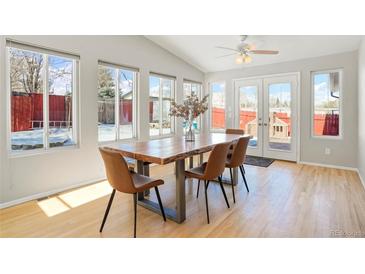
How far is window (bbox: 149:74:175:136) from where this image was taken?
4.95 meters

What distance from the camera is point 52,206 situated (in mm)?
2736

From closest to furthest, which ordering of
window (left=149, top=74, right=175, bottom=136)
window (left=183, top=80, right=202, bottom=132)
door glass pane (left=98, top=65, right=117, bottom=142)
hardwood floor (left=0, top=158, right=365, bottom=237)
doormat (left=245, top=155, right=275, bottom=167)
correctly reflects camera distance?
hardwood floor (left=0, top=158, right=365, bottom=237), door glass pane (left=98, top=65, right=117, bottom=142), doormat (left=245, top=155, right=275, bottom=167), window (left=149, top=74, right=175, bottom=136), window (left=183, top=80, right=202, bottom=132)

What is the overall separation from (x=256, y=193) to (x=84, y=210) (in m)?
2.30

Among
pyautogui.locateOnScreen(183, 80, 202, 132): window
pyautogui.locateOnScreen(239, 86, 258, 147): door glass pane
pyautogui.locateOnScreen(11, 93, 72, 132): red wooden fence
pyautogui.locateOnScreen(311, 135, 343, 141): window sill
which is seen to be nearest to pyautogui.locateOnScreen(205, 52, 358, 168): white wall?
pyautogui.locateOnScreen(311, 135, 343, 141): window sill

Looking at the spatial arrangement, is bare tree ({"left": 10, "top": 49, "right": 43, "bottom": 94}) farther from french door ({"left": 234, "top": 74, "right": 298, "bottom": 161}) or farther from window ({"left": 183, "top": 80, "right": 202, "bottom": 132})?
french door ({"left": 234, "top": 74, "right": 298, "bottom": 161})

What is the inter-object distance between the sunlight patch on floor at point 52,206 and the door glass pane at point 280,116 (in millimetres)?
4632

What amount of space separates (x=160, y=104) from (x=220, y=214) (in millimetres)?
3289

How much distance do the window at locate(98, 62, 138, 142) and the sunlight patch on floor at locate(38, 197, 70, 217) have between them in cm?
130

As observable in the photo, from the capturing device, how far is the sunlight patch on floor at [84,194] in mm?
2896
